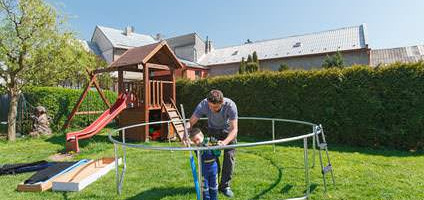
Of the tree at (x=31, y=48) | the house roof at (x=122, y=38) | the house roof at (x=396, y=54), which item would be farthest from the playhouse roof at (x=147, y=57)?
the house roof at (x=396, y=54)

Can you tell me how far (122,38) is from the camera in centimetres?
3338

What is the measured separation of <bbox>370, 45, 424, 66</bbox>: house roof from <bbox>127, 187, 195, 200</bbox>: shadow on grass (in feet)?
89.5

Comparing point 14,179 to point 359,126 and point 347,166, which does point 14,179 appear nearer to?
point 347,166

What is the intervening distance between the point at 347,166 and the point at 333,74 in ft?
13.0

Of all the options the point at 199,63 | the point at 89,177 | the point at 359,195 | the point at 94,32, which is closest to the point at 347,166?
the point at 359,195

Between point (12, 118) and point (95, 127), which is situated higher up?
point (12, 118)

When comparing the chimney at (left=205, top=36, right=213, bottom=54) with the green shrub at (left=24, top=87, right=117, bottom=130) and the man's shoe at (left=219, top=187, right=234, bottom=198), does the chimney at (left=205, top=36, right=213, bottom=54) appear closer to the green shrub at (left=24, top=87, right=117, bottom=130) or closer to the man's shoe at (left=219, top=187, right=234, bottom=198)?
the green shrub at (left=24, top=87, right=117, bottom=130)

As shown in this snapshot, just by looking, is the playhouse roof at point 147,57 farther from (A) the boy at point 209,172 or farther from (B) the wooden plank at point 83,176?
(A) the boy at point 209,172

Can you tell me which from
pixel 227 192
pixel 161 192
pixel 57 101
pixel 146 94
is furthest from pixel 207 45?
pixel 227 192

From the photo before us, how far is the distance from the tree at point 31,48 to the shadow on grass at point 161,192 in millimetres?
8433

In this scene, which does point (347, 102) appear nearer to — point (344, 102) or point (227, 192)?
point (344, 102)

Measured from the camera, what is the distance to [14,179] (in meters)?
5.44

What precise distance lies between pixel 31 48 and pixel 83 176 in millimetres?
7359

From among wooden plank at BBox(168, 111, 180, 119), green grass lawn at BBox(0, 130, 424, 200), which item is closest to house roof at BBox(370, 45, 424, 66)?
wooden plank at BBox(168, 111, 180, 119)
